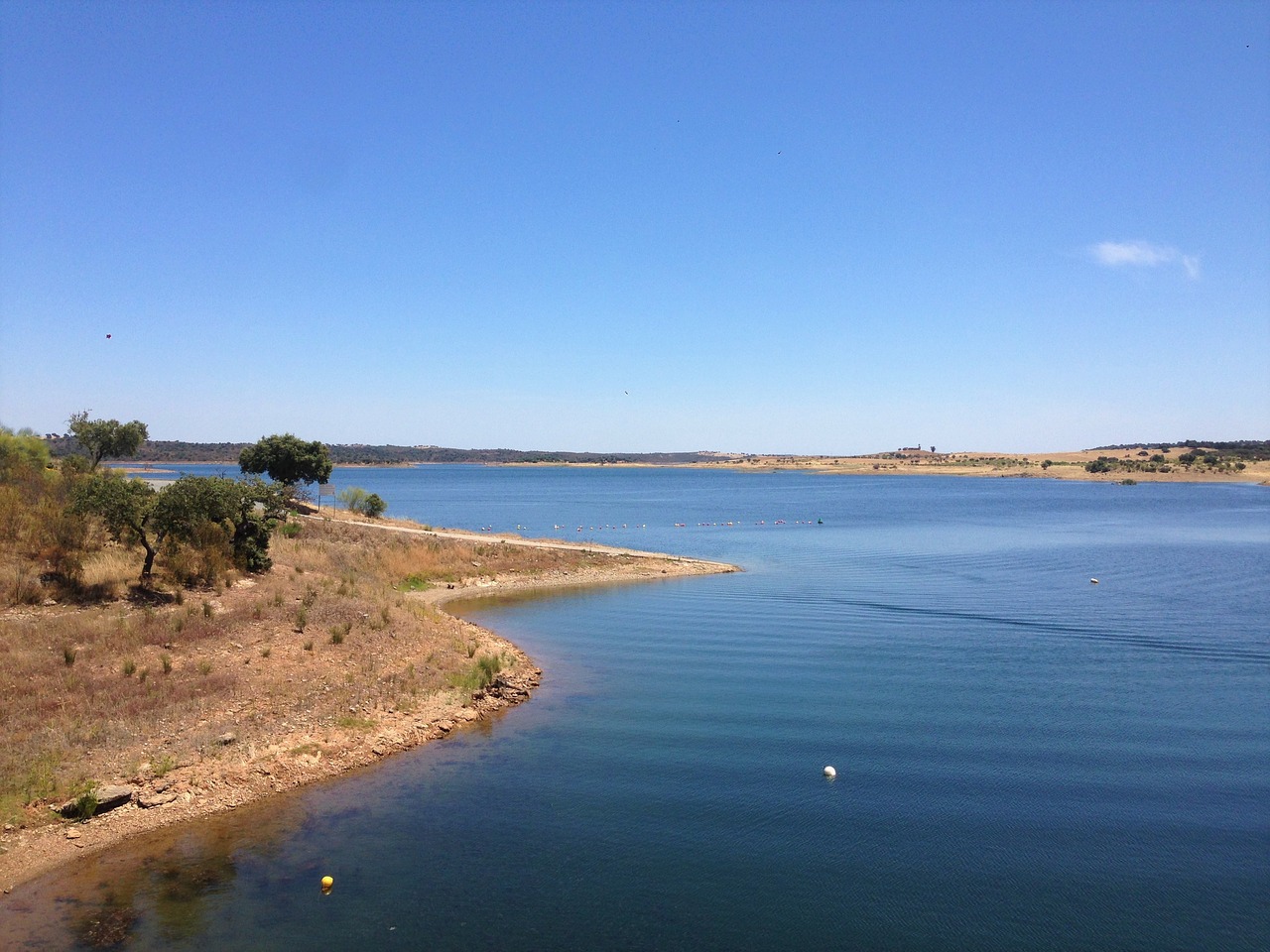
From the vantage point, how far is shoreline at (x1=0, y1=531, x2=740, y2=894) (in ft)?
43.8

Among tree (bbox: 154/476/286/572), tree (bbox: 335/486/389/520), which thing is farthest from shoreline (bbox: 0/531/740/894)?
tree (bbox: 335/486/389/520)

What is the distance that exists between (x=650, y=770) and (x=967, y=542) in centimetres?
5324

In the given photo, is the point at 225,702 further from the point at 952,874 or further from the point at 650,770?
the point at 952,874

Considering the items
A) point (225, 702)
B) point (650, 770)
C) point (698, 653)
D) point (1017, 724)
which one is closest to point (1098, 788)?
point (1017, 724)

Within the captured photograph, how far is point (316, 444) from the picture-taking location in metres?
63.7

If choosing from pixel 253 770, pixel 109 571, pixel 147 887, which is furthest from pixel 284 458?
pixel 147 887

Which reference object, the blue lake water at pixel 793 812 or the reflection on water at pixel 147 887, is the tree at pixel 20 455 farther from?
the reflection on water at pixel 147 887

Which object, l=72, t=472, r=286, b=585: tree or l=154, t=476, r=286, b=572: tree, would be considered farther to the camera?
l=154, t=476, r=286, b=572: tree

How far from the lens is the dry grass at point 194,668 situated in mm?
15758

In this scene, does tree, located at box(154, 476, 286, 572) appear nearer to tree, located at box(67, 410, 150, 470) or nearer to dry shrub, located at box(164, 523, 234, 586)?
dry shrub, located at box(164, 523, 234, 586)

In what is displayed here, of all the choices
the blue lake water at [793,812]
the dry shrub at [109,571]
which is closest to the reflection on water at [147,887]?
the blue lake water at [793,812]

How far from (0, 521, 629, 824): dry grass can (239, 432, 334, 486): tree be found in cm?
3284

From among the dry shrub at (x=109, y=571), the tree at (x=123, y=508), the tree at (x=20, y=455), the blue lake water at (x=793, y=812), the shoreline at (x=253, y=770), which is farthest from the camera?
the tree at (x=20, y=455)

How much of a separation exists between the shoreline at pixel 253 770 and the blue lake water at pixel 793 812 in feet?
1.85
